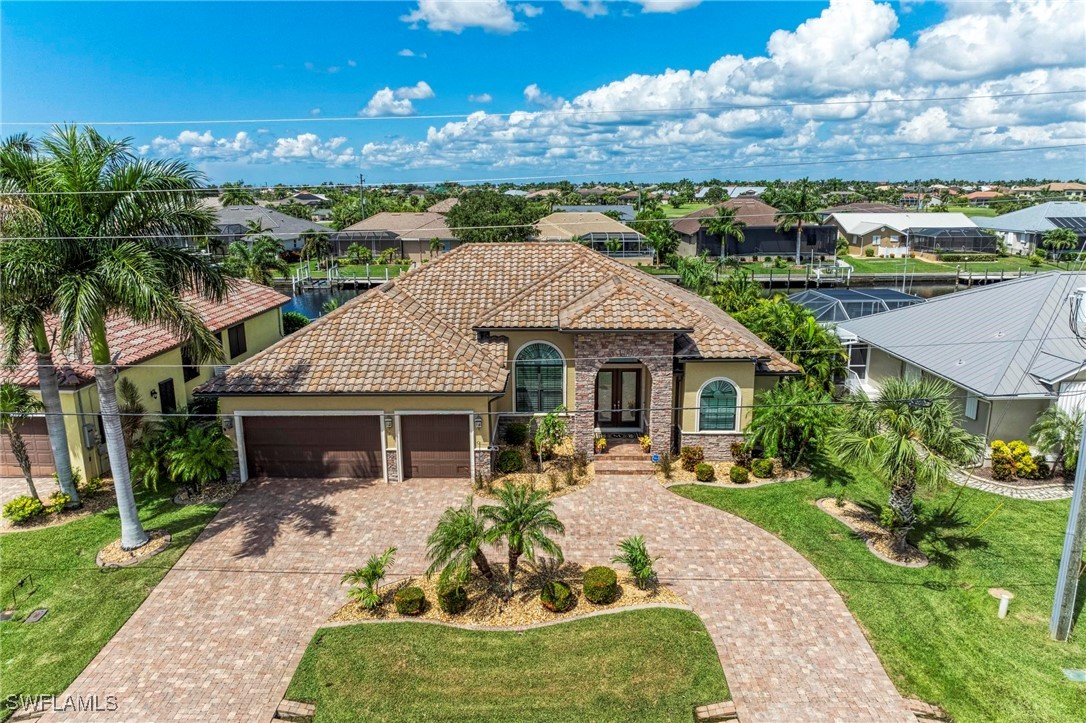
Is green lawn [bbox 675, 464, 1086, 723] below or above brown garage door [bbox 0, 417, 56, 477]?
below

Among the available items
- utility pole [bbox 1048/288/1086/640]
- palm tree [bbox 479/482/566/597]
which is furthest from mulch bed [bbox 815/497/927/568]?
palm tree [bbox 479/482/566/597]

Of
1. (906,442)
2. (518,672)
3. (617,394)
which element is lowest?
(518,672)

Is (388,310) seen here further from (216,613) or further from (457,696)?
(457,696)

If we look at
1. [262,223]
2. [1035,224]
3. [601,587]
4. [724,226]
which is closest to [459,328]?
[601,587]

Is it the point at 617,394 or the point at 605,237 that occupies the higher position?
the point at 605,237

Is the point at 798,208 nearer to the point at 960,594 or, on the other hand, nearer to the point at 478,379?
the point at 478,379

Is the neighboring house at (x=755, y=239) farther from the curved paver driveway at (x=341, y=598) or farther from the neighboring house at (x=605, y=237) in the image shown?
the curved paver driveway at (x=341, y=598)

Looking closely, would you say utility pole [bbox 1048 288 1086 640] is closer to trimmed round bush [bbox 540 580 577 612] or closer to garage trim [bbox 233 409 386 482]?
trimmed round bush [bbox 540 580 577 612]
